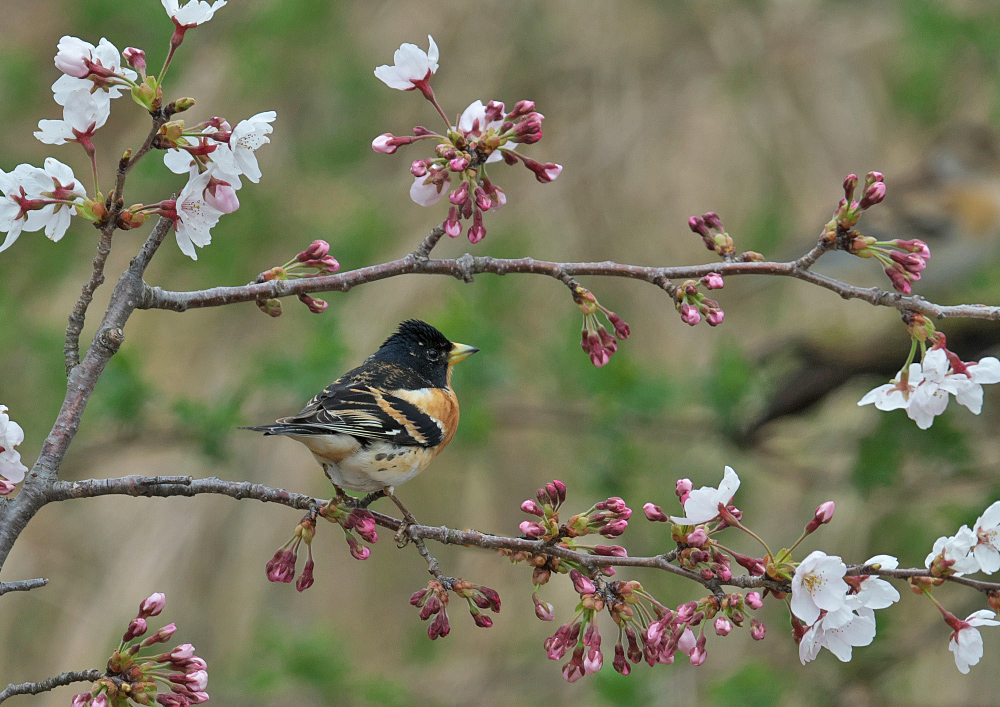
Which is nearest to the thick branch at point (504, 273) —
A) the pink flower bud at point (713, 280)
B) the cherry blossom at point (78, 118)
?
the pink flower bud at point (713, 280)

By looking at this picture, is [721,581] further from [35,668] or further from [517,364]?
[35,668]

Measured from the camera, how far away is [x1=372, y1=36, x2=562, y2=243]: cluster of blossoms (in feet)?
5.28

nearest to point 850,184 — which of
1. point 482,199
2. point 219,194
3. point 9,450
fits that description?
point 482,199

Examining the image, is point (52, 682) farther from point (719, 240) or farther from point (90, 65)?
point (719, 240)

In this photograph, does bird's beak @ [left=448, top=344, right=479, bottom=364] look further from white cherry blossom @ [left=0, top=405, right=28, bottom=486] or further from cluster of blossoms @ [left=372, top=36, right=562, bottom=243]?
white cherry blossom @ [left=0, top=405, right=28, bottom=486]

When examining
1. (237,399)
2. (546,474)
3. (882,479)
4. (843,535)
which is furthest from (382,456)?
(546,474)

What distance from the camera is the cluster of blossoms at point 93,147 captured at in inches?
55.8

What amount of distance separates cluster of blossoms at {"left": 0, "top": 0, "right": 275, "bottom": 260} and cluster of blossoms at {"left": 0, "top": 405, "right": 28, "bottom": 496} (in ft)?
0.96

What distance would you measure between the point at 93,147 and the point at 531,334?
3.95 metres

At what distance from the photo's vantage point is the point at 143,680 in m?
1.39

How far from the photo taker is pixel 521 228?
487cm

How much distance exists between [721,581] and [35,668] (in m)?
4.02

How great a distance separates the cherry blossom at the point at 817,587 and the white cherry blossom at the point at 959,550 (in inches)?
7.1

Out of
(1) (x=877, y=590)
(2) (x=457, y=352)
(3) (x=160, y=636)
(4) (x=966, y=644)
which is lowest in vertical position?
(2) (x=457, y=352)
